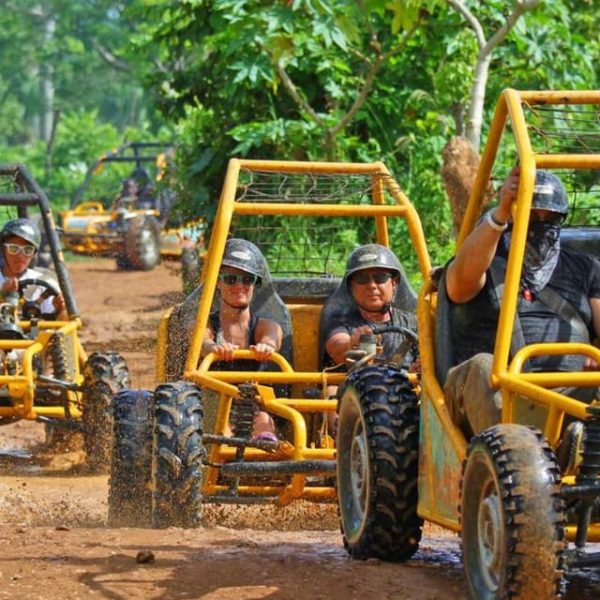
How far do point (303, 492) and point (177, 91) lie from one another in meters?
9.25

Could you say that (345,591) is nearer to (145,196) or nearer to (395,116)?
(395,116)

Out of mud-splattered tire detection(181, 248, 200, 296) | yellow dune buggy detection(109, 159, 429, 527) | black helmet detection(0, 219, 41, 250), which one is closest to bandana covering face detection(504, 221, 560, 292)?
yellow dune buggy detection(109, 159, 429, 527)

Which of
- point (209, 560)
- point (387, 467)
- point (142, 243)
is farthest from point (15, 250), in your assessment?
point (142, 243)

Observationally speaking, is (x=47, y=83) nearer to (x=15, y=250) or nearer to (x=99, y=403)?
(x=15, y=250)

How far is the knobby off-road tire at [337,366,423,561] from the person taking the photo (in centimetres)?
627

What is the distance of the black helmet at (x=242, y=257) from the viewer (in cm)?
899

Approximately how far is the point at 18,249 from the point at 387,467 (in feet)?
19.1

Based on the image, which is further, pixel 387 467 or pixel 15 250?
pixel 15 250

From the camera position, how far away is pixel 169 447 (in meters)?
7.75

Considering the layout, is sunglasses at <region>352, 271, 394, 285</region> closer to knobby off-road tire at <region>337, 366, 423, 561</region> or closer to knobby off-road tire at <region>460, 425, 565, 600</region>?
knobby off-road tire at <region>337, 366, 423, 561</region>

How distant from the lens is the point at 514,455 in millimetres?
5012

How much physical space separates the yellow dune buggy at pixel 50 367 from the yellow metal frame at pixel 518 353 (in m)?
4.91

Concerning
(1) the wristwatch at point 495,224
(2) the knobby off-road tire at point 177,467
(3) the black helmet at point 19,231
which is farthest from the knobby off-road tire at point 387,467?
(3) the black helmet at point 19,231

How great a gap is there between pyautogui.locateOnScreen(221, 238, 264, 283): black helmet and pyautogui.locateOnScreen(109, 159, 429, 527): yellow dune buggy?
0.46 feet
